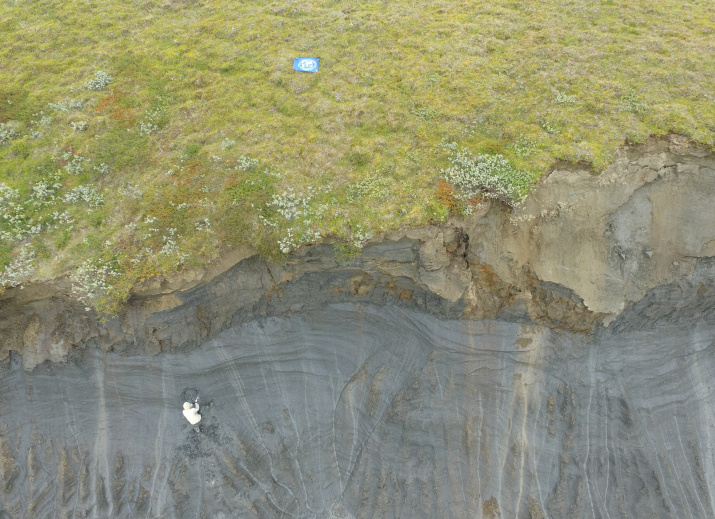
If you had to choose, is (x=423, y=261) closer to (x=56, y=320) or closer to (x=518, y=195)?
(x=518, y=195)

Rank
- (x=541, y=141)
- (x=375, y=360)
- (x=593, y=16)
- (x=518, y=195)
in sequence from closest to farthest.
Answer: (x=518, y=195) < (x=541, y=141) < (x=375, y=360) < (x=593, y=16)

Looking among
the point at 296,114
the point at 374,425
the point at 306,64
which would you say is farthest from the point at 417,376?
the point at 306,64

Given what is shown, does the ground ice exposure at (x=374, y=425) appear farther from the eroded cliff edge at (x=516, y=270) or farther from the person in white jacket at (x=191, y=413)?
the eroded cliff edge at (x=516, y=270)

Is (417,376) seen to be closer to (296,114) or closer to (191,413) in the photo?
(191,413)

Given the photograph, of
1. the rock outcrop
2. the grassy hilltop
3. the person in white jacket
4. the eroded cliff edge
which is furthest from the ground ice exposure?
the grassy hilltop

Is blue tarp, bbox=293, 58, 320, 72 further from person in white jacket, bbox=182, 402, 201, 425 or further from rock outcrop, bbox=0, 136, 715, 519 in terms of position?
person in white jacket, bbox=182, 402, 201, 425

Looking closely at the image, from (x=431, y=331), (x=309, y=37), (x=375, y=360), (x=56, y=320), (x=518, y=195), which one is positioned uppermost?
(x=309, y=37)

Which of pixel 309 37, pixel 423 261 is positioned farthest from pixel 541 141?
pixel 309 37
